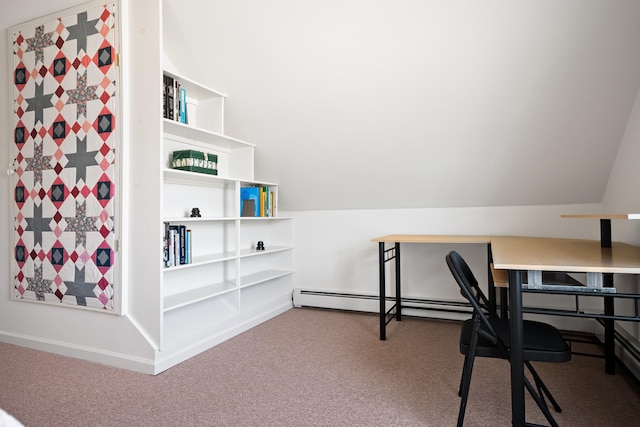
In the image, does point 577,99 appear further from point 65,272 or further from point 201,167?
point 65,272

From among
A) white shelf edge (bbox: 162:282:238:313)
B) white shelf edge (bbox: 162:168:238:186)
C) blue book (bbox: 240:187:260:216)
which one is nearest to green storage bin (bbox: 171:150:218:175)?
white shelf edge (bbox: 162:168:238:186)

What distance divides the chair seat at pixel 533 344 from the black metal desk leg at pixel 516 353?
0.06 meters

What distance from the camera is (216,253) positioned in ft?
11.5

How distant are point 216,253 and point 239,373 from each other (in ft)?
4.49

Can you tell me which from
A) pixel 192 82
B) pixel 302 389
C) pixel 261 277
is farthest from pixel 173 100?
pixel 302 389

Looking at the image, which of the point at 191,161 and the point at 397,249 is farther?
the point at 397,249

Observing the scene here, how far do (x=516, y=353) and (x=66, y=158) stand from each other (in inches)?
119

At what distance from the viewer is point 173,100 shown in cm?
270

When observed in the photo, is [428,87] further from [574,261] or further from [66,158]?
[66,158]

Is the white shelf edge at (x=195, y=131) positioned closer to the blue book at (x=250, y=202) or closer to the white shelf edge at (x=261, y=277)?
the blue book at (x=250, y=202)

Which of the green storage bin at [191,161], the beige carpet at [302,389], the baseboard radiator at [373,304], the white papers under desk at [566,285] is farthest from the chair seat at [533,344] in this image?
the green storage bin at [191,161]

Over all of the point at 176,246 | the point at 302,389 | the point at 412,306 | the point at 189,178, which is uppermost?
the point at 189,178

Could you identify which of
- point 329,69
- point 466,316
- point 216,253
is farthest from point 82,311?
point 466,316

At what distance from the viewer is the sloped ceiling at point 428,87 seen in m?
2.36
